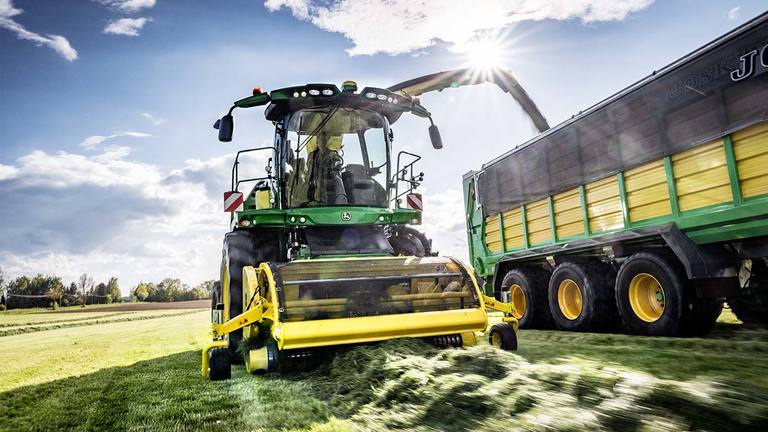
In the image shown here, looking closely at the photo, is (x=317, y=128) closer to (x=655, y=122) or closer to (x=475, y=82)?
(x=655, y=122)

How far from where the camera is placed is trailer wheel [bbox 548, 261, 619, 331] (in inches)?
261

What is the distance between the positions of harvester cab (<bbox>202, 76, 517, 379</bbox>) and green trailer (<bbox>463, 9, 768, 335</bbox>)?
2.19 meters

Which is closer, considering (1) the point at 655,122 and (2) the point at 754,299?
(1) the point at 655,122

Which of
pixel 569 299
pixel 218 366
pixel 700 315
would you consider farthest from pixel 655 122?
pixel 218 366

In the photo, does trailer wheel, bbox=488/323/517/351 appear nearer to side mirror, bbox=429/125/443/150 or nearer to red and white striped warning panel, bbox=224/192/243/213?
side mirror, bbox=429/125/443/150

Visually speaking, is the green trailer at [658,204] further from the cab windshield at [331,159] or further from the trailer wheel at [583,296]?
the cab windshield at [331,159]

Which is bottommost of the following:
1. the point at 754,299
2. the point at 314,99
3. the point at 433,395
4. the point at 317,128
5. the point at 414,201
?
the point at 433,395

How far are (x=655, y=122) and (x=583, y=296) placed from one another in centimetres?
239

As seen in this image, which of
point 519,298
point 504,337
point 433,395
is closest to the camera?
point 433,395

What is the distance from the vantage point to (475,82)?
46.9 feet

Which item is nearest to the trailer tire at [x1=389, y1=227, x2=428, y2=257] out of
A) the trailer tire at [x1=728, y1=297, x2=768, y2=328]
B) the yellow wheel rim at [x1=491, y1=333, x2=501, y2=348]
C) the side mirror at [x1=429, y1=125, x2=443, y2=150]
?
the side mirror at [x1=429, y1=125, x2=443, y2=150]

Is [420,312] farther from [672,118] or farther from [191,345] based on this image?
[191,345]

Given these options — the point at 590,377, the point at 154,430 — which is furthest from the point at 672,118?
the point at 154,430

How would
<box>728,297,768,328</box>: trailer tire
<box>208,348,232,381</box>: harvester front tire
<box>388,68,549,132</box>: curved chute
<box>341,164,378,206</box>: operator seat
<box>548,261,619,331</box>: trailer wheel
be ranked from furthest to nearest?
<box>388,68,549,132</box>: curved chute → <box>548,261,619,331</box>: trailer wheel → <box>728,297,768,328</box>: trailer tire → <box>341,164,378,206</box>: operator seat → <box>208,348,232,381</box>: harvester front tire
